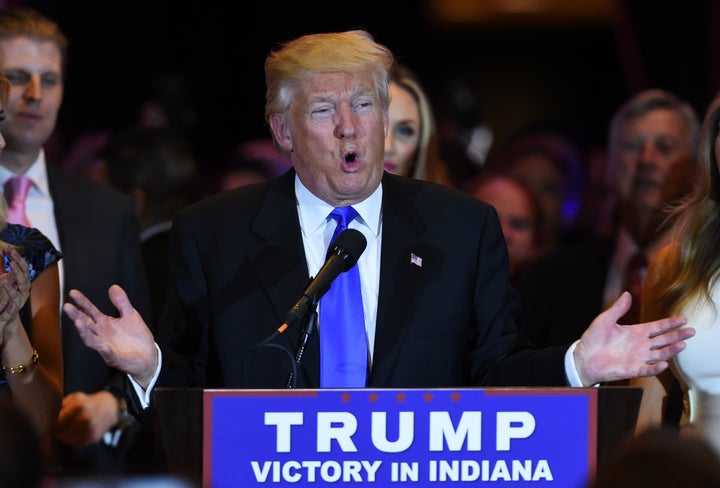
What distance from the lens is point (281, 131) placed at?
11.1 feet

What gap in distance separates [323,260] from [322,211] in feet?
0.39

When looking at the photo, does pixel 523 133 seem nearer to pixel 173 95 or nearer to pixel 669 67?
pixel 669 67

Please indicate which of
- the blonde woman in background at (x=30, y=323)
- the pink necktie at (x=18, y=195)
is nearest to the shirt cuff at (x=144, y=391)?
the blonde woman in background at (x=30, y=323)

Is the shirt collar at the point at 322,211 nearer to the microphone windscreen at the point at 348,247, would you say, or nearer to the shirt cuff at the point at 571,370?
the microphone windscreen at the point at 348,247

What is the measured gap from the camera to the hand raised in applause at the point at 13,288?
309 centimetres

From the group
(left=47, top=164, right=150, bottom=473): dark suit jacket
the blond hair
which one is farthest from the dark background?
the blond hair

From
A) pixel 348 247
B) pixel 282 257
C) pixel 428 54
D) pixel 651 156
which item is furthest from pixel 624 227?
pixel 428 54

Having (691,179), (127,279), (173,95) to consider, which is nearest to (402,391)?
(127,279)

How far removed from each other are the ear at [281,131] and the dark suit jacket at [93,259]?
3.32ft

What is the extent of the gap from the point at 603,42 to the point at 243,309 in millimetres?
10185

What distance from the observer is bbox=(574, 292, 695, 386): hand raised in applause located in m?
2.80

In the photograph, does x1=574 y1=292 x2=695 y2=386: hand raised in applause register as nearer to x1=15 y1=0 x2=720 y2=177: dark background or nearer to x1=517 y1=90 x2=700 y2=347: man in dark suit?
x1=517 y1=90 x2=700 y2=347: man in dark suit

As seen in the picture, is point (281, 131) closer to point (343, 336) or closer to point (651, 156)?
point (343, 336)

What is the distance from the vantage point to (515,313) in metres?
3.23
